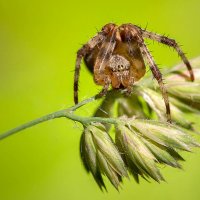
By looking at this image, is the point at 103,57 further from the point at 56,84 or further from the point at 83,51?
the point at 56,84

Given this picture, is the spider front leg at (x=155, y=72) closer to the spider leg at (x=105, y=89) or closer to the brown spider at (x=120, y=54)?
the brown spider at (x=120, y=54)

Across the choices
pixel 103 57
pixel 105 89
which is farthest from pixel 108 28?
pixel 105 89

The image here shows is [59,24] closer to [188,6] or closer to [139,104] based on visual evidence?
[188,6]

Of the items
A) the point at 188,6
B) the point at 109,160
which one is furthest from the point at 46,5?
the point at 109,160

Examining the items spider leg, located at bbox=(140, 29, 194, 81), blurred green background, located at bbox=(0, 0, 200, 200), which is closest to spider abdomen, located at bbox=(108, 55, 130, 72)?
spider leg, located at bbox=(140, 29, 194, 81)

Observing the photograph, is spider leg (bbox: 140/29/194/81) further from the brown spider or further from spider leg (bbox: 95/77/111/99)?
spider leg (bbox: 95/77/111/99)

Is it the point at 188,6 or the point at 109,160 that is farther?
the point at 188,6
